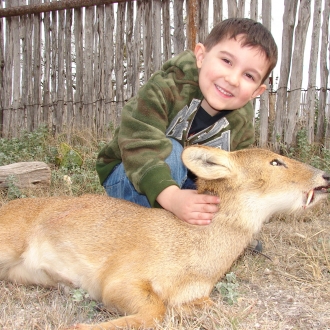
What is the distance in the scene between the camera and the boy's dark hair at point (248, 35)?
340 centimetres

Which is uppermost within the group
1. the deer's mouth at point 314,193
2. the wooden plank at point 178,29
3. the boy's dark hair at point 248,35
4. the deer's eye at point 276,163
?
the wooden plank at point 178,29

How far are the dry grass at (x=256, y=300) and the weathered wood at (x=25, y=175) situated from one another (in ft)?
7.82

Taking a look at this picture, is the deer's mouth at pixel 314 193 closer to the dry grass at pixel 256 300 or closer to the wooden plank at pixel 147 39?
the dry grass at pixel 256 300

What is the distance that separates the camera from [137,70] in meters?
7.28

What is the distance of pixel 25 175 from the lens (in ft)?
18.7

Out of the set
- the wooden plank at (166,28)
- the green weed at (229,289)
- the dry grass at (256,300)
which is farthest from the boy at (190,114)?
the wooden plank at (166,28)

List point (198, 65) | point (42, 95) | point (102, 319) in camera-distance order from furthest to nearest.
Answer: point (42, 95)
point (198, 65)
point (102, 319)

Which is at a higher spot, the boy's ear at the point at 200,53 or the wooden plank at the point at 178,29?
the wooden plank at the point at 178,29

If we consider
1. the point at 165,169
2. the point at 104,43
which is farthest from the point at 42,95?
the point at 165,169

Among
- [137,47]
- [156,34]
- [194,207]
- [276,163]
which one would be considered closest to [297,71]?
[156,34]

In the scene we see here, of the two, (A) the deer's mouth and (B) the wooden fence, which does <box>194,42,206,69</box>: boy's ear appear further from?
(B) the wooden fence

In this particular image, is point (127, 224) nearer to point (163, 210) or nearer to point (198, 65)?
point (163, 210)

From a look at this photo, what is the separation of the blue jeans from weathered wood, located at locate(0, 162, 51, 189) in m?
1.77

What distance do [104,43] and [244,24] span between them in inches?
168
